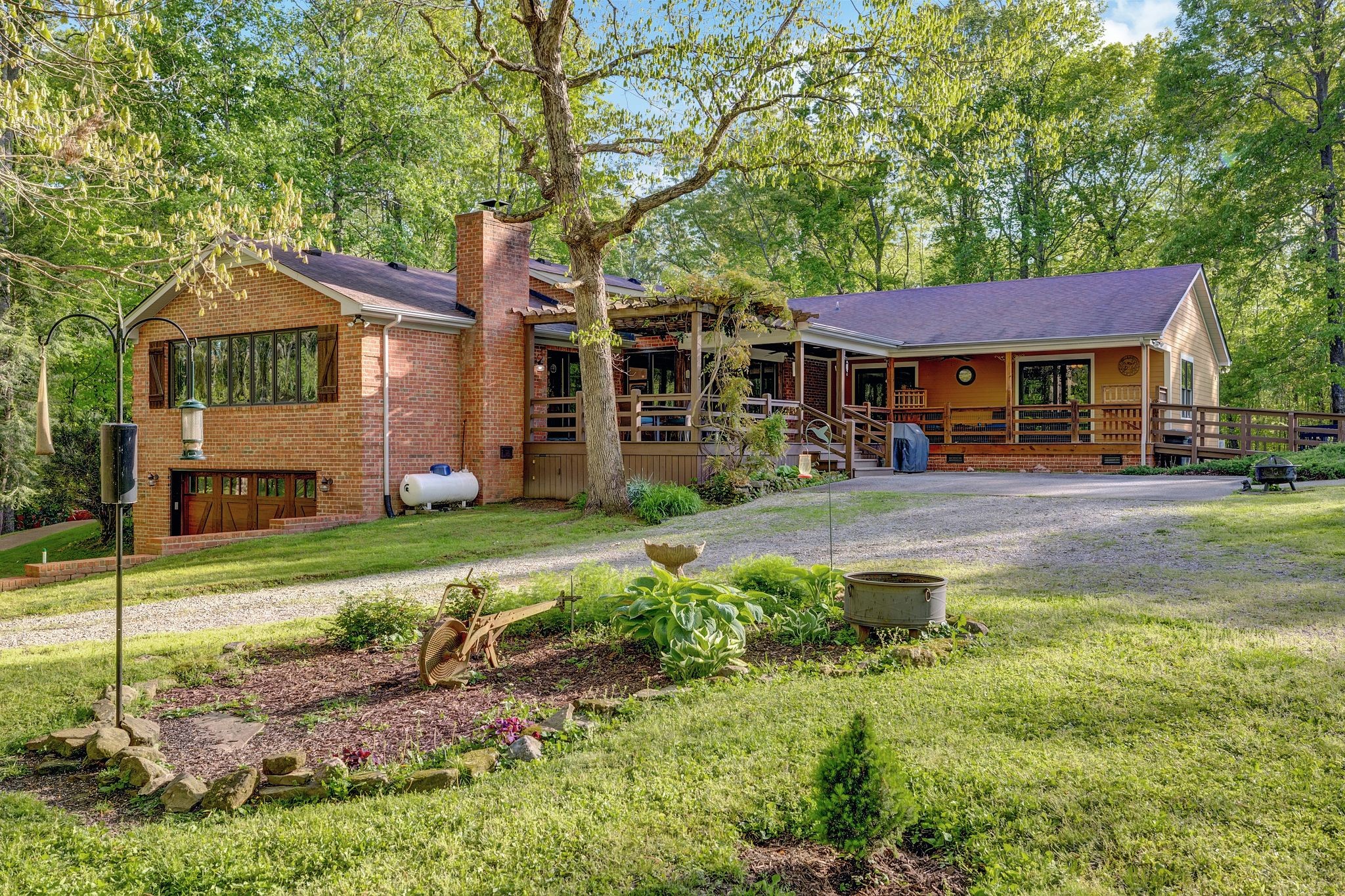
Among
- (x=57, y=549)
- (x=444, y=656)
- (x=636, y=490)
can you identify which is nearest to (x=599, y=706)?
(x=444, y=656)

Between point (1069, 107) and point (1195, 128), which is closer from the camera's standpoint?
point (1195, 128)

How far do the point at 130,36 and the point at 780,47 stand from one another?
19.9m

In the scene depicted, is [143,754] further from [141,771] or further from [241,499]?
[241,499]

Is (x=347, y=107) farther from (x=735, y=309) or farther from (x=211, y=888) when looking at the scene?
(x=211, y=888)

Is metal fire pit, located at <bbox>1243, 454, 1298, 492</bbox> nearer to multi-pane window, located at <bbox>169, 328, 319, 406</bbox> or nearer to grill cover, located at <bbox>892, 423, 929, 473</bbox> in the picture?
grill cover, located at <bbox>892, 423, 929, 473</bbox>

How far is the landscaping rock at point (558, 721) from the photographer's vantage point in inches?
175

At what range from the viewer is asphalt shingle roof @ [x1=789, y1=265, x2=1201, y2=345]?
69.6ft

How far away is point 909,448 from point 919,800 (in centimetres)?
1728

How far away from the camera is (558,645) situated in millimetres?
6160

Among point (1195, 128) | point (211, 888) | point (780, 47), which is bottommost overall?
point (211, 888)

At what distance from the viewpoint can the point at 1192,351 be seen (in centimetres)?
2478

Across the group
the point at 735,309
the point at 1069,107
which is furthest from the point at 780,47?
the point at 1069,107

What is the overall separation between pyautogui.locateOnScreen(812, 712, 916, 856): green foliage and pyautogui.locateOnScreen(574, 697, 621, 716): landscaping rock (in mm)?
1664

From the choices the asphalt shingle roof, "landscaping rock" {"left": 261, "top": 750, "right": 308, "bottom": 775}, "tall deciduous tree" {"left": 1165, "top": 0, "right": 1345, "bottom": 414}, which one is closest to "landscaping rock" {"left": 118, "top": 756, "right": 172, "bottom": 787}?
"landscaping rock" {"left": 261, "top": 750, "right": 308, "bottom": 775}
